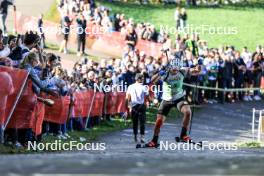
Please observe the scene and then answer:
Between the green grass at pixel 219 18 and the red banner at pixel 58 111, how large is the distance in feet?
84.8

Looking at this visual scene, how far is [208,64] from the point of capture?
33281 mm

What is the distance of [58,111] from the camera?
19297 mm

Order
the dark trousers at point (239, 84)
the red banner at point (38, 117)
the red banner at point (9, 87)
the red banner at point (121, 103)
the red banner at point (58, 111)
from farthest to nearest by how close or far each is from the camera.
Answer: the dark trousers at point (239, 84) → the red banner at point (121, 103) → the red banner at point (58, 111) → the red banner at point (38, 117) → the red banner at point (9, 87)

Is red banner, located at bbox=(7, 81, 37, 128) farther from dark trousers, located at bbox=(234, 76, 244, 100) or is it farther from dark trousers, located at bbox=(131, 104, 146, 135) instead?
dark trousers, located at bbox=(234, 76, 244, 100)

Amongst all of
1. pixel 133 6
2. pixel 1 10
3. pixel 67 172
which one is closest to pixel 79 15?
pixel 1 10

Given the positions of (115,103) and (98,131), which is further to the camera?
(115,103)

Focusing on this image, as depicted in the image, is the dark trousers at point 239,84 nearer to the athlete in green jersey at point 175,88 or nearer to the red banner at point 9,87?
the athlete in green jersey at point 175,88

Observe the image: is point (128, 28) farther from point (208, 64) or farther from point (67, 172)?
point (67, 172)

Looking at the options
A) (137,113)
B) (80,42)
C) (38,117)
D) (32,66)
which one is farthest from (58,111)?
(80,42)

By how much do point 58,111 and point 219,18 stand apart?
107 feet

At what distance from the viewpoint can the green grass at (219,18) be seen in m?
47.2

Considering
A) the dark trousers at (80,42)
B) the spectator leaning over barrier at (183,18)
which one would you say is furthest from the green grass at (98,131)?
the spectator leaning over barrier at (183,18)

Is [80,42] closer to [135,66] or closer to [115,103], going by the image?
[135,66]

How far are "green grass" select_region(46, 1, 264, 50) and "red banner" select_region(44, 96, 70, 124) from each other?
25.9 m
